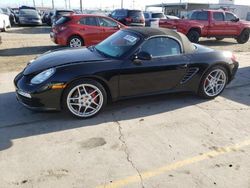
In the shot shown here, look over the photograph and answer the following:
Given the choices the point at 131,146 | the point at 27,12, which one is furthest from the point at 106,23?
the point at 27,12

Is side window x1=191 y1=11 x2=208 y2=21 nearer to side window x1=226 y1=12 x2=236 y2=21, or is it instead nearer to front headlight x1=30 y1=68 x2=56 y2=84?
side window x1=226 y1=12 x2=236 y2=21

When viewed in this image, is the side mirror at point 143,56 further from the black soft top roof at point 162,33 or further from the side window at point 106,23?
the side window at point 106,23

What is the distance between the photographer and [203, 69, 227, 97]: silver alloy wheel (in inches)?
232

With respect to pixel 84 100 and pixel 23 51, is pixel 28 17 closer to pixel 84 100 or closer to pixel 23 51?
pixel 23 51

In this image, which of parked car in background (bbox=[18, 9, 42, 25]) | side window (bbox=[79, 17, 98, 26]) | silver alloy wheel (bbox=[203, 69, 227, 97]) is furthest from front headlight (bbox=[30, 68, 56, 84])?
parked car in background (bbox=[18, 9, 42, 25])

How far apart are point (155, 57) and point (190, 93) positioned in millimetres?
1345

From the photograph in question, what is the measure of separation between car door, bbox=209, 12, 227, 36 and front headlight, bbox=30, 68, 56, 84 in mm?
11964

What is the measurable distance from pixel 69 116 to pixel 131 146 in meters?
1.42

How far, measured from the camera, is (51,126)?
455 centimetres

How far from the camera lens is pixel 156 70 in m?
5.18

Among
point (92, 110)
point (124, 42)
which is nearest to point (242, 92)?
point (124, 42)

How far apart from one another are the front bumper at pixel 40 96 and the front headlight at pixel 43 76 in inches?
3.7

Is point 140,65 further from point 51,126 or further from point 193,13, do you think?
point 193,13

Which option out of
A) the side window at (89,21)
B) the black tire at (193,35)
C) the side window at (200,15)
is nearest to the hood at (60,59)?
the side window at (89,21)
